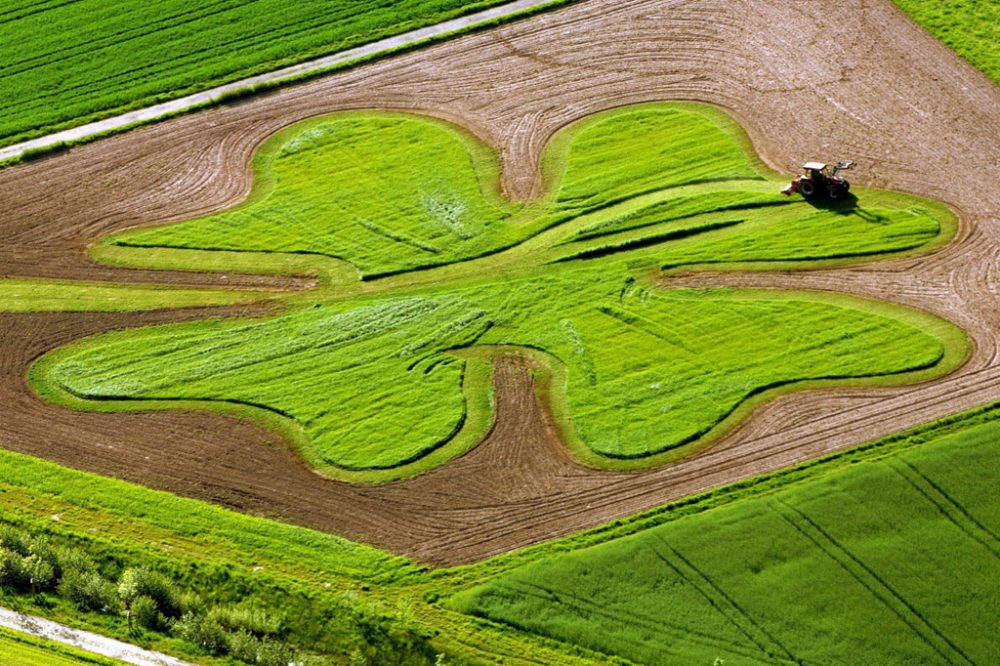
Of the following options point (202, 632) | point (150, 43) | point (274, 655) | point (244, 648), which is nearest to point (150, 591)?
point (202, 632)

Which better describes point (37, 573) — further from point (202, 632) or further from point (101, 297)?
point (101, 297)

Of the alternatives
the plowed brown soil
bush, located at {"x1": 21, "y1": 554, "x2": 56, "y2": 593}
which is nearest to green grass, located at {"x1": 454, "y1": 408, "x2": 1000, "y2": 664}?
the plowed brown soil

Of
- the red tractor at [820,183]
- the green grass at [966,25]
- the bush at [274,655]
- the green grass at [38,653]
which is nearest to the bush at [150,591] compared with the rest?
the green grass at [38,653]

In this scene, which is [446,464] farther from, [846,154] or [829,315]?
[846,154]

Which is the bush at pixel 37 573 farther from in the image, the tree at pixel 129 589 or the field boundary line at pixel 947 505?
the field boundary line at pixel 947 505

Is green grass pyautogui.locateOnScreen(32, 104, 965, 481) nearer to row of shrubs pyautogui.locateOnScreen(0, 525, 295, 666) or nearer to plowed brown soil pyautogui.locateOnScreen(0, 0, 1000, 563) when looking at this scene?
plowed brown soil pyautogui.locateOnScreen(0, 0, 1000, 563)

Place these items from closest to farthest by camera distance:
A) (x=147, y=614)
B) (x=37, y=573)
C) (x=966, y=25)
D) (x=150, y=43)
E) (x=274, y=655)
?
1. (x=274, y=655)
2. (x=147, y=614)
3. (x=37, y=573)
4. (x=966, y=25)
5. (x=150, y=43)
